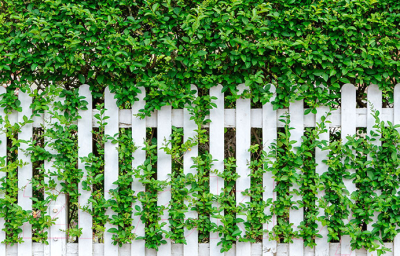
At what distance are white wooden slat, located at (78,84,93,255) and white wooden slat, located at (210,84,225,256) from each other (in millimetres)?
979

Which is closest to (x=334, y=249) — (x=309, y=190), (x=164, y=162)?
(x=309, y=190)

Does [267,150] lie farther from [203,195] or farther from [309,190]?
[203,195]

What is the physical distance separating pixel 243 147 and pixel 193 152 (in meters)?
0.40

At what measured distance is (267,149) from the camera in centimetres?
253

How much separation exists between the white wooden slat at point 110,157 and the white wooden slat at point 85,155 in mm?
130

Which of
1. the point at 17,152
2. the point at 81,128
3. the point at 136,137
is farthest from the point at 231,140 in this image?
the point at 17,152

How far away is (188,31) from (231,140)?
101 centimetres

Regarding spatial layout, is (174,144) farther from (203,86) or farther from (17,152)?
(17,152)

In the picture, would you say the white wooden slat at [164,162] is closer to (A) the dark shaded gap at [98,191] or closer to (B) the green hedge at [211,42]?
(B) the green hedge at [211,42]

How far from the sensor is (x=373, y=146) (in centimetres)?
242


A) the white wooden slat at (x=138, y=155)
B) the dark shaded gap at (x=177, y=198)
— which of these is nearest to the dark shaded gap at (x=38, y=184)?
the white wooden slat at (x=138, y=155)

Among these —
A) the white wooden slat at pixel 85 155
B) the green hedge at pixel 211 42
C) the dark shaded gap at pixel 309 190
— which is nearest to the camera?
the green hedge at pixel 211 42

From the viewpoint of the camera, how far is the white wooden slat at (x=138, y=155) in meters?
2.51

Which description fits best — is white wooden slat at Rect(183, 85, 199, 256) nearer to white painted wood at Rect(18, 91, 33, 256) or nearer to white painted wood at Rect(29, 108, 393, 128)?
white painted wood at Rect(29, 108, 393, 128)
